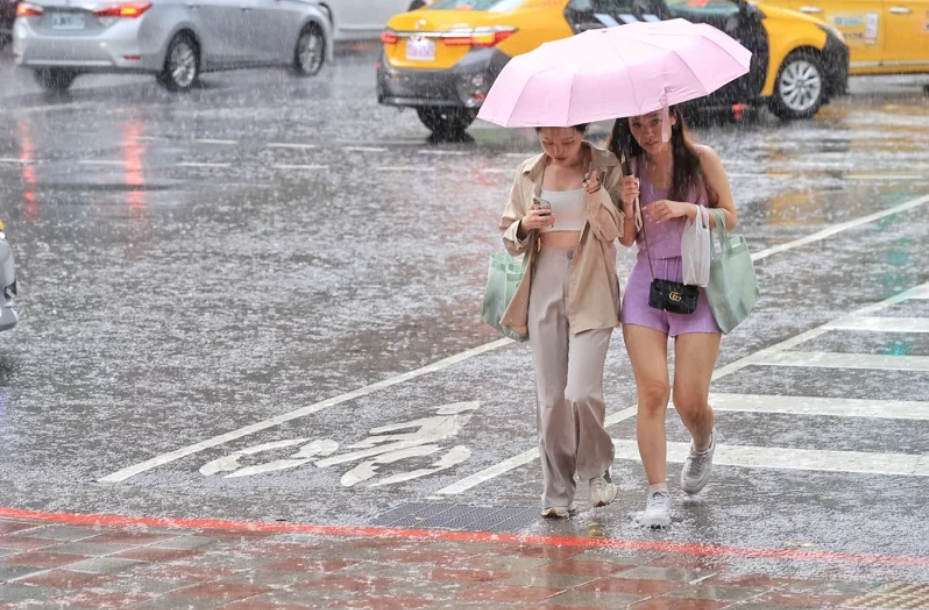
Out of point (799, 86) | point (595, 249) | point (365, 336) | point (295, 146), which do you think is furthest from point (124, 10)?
point (595, 249)

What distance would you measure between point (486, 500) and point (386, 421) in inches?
54.1

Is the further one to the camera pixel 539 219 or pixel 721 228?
pixel 721 228

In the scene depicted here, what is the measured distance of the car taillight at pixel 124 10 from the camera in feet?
75.6

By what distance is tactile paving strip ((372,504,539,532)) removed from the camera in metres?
6.71

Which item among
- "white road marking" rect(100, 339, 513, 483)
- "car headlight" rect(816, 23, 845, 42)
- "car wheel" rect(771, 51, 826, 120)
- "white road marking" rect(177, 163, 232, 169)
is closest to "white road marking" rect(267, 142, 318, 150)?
"white road marking" rect(177, 163, 232, 169)

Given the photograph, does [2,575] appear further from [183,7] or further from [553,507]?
[183,7]

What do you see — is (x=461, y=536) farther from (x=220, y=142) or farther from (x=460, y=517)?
(x=220, y=142)

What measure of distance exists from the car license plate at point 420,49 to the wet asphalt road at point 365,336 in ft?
2.92

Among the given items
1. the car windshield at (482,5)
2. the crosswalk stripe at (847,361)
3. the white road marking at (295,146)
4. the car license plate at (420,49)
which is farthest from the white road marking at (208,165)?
the crosswalk stripe at (847,361)

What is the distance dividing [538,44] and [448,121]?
1268 mm

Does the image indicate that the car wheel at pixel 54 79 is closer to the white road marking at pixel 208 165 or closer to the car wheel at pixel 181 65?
the car wheel at pixel 181 65

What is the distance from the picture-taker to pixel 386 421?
842 centimetres

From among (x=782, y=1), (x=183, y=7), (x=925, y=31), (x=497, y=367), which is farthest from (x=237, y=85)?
(x=497, y=367)

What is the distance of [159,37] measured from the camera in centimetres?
2344
